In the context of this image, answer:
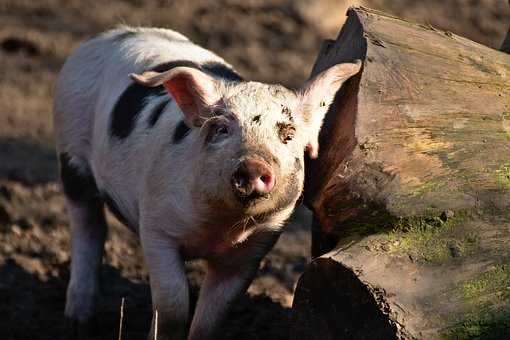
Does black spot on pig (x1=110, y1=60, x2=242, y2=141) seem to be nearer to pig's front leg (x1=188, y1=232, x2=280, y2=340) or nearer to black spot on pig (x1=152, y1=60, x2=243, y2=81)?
black spot on pig (x1=152, y1=60, x2=243, y2=81)

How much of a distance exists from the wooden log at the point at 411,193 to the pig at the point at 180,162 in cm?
21

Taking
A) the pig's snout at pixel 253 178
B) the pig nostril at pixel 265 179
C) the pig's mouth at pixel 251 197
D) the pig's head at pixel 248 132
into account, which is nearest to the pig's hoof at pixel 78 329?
the pig's head at pixel 248 132

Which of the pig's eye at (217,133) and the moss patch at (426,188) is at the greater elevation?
the moss patch at (426,188)

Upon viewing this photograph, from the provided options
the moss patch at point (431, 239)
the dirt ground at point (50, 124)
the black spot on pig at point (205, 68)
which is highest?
the moss patch at point (431, 239)

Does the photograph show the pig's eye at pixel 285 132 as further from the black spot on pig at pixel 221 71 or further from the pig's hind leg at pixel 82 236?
the pig's hind leg at pixel 82 236

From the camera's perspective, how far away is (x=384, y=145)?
429 centimetres

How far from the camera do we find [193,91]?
4.48 metres

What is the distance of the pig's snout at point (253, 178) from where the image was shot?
390 cm

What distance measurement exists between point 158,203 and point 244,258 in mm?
488

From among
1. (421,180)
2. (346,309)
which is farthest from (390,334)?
(421,180)

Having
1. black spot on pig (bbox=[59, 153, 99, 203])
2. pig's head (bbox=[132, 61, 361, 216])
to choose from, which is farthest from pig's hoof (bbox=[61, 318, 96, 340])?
pig's head (bbox=[132, 61, 361, 216])

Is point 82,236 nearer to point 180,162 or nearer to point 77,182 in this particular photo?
point 77,182

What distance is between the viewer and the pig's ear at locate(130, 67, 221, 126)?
4.43m

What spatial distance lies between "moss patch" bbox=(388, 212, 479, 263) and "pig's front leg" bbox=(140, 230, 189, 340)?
1.12 meters
